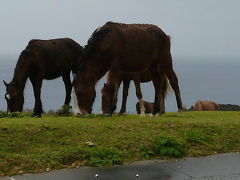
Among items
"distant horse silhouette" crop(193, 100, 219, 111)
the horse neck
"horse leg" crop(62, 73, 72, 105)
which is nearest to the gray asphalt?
the horse neck

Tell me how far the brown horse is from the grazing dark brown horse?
703mm

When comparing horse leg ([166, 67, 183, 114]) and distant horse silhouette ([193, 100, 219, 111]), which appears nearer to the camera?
horse leg ([166, 67, 183, 114])

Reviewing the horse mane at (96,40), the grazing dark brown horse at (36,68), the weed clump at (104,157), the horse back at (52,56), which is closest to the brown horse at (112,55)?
the horse mane at (96,40)

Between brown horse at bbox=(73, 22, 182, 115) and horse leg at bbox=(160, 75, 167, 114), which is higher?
brown horse at bbox=(73, 22, 182, 115)

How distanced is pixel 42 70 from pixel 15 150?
5801 millimetres

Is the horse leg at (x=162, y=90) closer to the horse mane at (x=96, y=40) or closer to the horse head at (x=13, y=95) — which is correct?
the horse mane at (x=96, y=40)

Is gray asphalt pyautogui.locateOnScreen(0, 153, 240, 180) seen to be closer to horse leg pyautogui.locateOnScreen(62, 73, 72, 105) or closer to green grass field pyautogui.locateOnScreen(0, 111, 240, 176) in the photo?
green grass field pyautogui.locateOnScreen(0, 111, 240, 176)

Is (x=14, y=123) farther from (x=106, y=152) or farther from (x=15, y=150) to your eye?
(x=106, y=152)

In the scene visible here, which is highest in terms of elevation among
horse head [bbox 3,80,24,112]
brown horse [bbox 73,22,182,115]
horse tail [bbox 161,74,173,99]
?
brown horse [bbox 73,22,182,115]

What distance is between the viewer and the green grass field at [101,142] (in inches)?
343

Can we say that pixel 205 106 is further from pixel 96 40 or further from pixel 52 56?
pixel 96 40

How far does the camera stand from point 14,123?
10.2 m

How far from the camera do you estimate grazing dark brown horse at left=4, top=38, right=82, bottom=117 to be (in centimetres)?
1422

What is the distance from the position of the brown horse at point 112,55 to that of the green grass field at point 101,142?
66.7 inches
